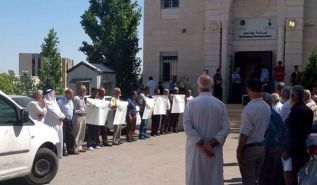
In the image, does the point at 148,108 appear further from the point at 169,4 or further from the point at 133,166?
the point at 169,4

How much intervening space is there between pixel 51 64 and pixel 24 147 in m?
38.9

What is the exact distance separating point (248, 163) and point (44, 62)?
42.2 m

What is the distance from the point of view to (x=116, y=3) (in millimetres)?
34844

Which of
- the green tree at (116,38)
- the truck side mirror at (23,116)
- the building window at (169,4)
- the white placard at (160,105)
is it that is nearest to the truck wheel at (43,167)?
the truck side mirror at (23,116)

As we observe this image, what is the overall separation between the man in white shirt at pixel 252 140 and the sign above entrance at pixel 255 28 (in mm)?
19207

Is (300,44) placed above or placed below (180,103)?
above

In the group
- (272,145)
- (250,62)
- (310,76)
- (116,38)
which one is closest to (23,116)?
(272,145)

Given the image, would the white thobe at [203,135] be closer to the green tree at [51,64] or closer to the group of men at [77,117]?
the group of men at [77,117]

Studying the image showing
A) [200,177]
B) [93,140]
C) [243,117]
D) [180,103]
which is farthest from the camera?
[180,103]

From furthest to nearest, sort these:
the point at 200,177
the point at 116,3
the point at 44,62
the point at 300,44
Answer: the point at 44,62
the point at 116,3
the point at 300,44
the point at 200,177

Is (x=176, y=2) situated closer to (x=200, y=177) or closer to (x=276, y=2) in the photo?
(x=276, y=2)

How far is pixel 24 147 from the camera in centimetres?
934

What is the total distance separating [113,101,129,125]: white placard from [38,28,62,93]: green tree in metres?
28.1

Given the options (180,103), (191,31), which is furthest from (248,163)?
(191,31)
